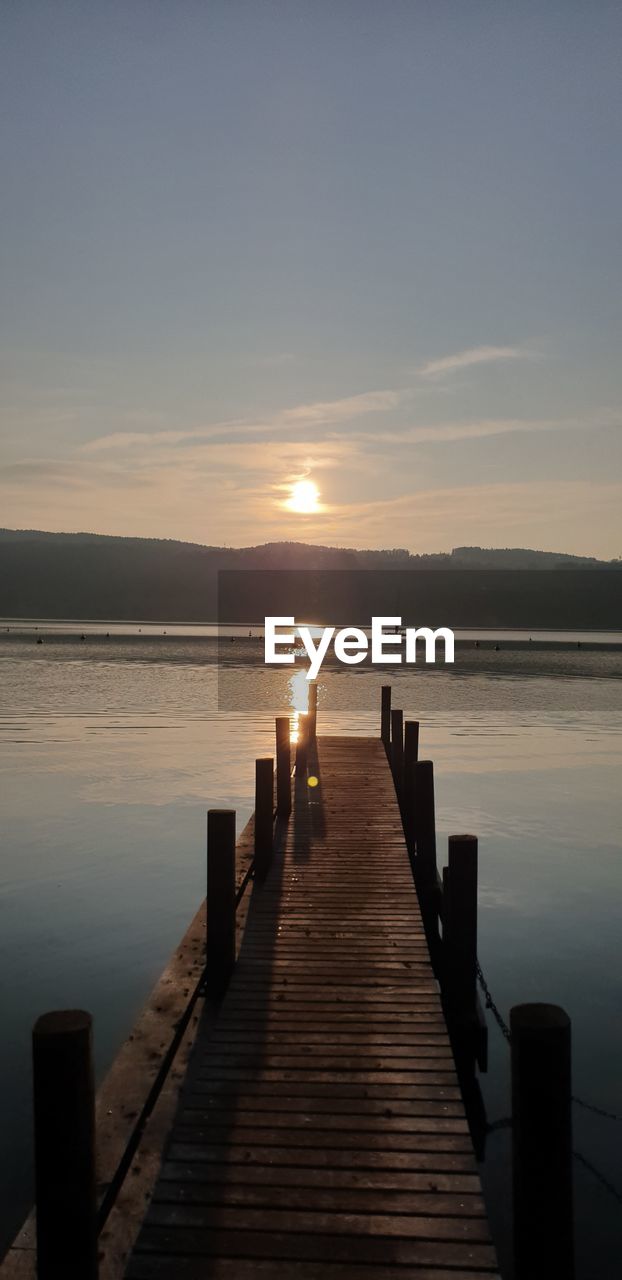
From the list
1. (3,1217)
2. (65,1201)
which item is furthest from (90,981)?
(65,1201)

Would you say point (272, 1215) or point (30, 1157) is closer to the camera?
point (272, 1215)

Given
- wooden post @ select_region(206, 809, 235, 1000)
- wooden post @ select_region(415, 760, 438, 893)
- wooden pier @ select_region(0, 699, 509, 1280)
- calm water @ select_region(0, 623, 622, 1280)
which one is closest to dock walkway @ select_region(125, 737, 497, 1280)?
wooden pier @ select_region(0, 699, 509, 1280)

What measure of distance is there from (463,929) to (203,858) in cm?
972

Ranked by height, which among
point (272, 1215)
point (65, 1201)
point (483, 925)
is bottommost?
point (483, 925)

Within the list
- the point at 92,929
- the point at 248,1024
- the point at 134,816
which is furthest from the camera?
the point at 134,816

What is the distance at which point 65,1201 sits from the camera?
3.92 metres

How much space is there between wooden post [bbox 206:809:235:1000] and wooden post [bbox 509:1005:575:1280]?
15.0ft

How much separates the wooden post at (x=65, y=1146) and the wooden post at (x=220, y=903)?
4.38m

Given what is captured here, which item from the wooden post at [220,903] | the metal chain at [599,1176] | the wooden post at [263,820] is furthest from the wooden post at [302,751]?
the metal chain at [599,1176]

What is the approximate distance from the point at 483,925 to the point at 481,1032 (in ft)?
16.0

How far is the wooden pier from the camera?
15.5 feet

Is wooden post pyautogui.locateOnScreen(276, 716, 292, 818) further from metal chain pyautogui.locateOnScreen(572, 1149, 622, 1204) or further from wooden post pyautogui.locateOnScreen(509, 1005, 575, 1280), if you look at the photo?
wooden post pyautogui.locateOnScreen(509, 1005, 575, 1280)

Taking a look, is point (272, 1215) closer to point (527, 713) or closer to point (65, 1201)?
point (65, 1201)

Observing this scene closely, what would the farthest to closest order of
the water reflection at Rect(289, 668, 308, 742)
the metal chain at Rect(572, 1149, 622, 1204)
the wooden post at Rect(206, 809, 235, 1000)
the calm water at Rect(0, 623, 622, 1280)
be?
the water reflection at Rect(289, 668, 308, 742)
the calm water at Rect(0, 623, 622, 1280)
the wooden post at Rect(206, 809, 235, 1000)
the metal chain at Rect(572, 1149, 622, 1204)
